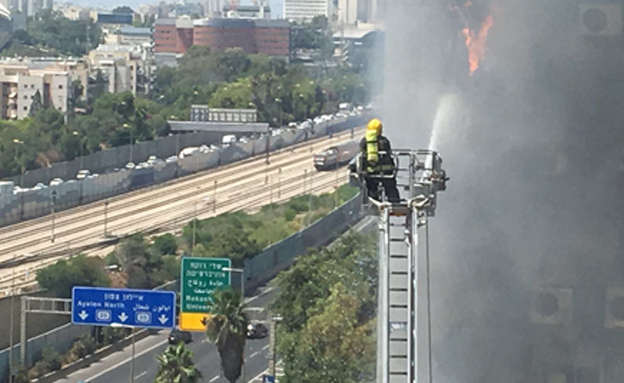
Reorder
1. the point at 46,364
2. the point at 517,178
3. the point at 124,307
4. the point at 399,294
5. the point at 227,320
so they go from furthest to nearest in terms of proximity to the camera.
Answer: the point at 46,364
the point at 227,320
the point at 124,307
the point at 517,178
the point at 399,294

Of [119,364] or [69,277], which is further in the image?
[69,277]

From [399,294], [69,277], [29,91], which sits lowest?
[69,277]

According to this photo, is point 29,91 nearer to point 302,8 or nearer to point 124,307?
point 302,8

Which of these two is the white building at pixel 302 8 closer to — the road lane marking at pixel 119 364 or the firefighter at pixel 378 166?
the road lane marking at pixel 119 364

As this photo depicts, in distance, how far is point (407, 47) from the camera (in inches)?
979

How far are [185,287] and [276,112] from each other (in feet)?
200

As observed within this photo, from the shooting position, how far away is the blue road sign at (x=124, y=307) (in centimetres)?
2689

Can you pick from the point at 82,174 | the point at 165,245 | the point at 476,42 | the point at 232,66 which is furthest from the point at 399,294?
the point at 232,66

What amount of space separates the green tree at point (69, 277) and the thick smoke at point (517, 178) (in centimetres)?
2154

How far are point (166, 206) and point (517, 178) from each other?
1717 inches

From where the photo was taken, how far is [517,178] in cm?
2362

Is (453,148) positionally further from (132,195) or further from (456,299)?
(132,195)

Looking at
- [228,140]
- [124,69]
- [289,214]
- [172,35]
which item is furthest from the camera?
[172,35]

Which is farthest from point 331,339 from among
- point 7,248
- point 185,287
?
point 7,248
